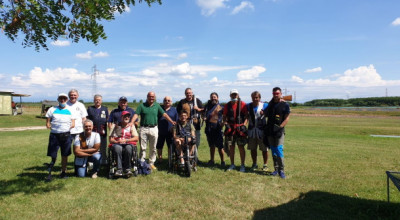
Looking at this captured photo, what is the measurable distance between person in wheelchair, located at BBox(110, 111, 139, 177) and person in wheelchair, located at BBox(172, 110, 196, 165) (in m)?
1.10

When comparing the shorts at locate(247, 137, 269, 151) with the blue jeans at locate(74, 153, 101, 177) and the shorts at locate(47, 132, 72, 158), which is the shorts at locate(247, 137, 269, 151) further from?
the shorts at locate(47, 132, 72, 158)

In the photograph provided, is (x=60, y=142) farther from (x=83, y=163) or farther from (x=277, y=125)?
(x=277, y=125)

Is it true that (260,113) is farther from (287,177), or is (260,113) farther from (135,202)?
(135,202)

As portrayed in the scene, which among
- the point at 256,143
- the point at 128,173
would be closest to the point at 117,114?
the point at 128,173

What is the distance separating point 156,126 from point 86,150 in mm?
1870

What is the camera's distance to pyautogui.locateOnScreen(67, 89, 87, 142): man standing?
Answer: 6162mm

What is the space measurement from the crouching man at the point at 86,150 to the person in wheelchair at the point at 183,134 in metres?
1.99

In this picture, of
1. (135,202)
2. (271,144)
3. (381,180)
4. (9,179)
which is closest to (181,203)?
(135,202)

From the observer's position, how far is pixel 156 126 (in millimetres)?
7016

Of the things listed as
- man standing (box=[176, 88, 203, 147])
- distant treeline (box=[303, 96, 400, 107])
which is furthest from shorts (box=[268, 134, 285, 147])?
distant treeline (box=[303, 96, 400, 107])

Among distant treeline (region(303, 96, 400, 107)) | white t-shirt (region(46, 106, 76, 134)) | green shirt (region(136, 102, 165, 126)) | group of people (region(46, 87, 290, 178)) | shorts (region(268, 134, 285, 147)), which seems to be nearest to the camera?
white t-shirt (region(46, 106, 76, 134))

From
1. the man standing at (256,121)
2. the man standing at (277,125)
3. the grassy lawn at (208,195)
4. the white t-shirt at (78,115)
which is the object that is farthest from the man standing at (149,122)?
the man standing at (277,125)

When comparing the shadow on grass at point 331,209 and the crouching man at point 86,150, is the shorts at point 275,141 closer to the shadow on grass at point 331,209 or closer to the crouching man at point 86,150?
the shadow on grass at point 331,209

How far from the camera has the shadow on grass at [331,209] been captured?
413 centimetres
